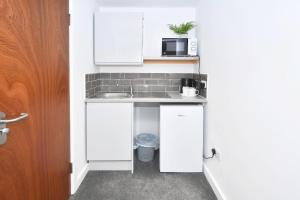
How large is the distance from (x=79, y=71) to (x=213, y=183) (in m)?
1.77

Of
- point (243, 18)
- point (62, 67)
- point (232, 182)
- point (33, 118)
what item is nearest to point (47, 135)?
point (33, 118)

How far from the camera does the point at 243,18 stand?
162 centimetres

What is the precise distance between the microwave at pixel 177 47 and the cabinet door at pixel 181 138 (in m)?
0.76

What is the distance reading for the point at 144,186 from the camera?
2338 millimetres

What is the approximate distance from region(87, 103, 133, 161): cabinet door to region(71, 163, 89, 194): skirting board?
0.14 meters

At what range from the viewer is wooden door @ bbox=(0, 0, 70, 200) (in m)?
1.16

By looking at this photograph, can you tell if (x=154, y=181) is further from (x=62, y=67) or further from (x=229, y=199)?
(x=62, y=67)

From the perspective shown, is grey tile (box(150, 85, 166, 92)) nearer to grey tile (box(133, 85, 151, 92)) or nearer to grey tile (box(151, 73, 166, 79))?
grey tile (box(133, 85, 151, 92))

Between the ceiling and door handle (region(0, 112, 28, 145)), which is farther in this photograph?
the ceiling

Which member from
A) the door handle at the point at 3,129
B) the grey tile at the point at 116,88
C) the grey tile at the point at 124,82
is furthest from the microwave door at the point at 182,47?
the door handle at the point at 3,129

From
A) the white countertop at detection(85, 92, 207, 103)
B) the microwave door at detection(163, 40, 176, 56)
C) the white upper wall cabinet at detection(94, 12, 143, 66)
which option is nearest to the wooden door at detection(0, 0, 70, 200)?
the white countertop at detection(85, 92, 207, 103)

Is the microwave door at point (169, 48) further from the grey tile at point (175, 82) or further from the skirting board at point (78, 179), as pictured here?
the skirting board at point (78, 179)

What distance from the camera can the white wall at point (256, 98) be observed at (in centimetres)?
109

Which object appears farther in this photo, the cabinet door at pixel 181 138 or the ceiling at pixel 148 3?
the ceiling at pixel 148 3
